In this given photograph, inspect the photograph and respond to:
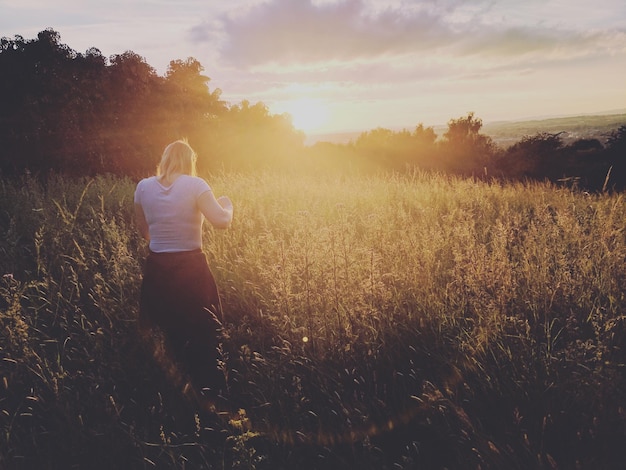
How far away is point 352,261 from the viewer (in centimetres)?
316

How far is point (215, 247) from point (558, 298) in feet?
10.6

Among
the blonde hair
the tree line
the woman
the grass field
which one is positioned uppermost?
the tree line

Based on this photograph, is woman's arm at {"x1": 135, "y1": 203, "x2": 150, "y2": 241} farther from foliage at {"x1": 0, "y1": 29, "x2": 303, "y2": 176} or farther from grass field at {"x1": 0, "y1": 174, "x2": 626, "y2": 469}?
foliage at {"x1": 0, "y1": 29, "x2": 303, "y2": 176}

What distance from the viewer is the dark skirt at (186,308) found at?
272 centimetres

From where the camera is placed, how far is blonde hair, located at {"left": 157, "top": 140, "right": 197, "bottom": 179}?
2.73 m

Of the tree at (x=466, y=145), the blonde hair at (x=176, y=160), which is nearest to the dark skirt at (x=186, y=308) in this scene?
the blonde hair at (x=176, y=160)

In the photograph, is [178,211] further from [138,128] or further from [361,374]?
[138,128]

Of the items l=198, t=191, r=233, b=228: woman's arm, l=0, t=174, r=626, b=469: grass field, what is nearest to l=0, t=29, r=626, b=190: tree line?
l=0, t=174, r=626, b=469: grass field

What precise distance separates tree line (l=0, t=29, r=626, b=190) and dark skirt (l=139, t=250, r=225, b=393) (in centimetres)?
892

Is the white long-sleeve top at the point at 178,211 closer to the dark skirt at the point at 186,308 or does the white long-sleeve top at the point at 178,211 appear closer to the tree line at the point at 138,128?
the dark skirt at the point at 186,308

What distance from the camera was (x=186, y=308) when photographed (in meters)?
2.76

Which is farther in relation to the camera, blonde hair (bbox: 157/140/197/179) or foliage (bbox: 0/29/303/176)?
foliage (bbox: 0/29/303/176)

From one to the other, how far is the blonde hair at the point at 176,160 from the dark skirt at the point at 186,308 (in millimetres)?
557

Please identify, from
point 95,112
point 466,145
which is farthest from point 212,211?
point 466,145
